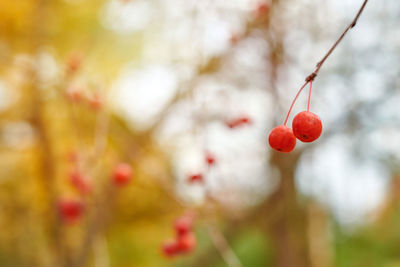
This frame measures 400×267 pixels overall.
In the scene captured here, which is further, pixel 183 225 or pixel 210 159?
pixel 183 225

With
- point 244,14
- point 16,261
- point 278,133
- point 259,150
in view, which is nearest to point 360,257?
point 259,150

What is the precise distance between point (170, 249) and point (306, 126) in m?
1.15

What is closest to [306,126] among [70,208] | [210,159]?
[210,159]

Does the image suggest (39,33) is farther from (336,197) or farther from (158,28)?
(336,197)

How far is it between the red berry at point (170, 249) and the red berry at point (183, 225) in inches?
2.2

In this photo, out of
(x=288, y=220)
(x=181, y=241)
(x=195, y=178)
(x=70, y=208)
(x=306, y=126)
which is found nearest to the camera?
(x=306, y=126)

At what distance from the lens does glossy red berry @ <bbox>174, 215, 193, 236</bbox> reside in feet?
5.99

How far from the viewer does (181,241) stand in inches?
71.7

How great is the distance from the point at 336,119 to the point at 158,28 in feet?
6.85

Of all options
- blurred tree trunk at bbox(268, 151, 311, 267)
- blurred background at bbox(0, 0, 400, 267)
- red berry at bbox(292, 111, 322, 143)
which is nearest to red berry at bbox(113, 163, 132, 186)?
blurred background at bbox(0, 0, 400, 267)

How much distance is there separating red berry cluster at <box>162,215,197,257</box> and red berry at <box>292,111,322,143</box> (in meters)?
1.06

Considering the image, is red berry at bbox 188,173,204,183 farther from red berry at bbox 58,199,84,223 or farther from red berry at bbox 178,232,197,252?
red berry at bbox 58,199,84,223

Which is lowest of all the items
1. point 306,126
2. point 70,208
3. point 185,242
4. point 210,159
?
point 306,126

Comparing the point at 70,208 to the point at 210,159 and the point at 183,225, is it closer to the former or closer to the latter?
the point at 183,225
